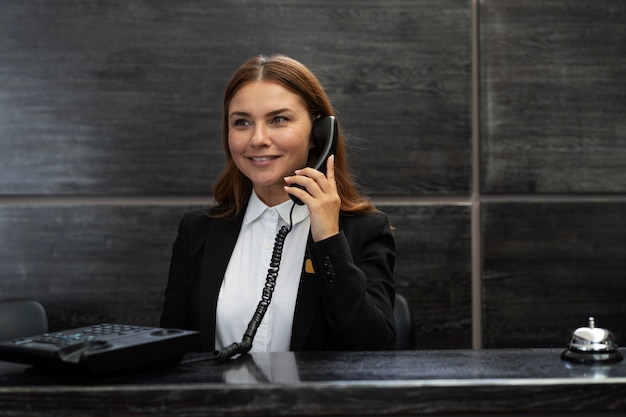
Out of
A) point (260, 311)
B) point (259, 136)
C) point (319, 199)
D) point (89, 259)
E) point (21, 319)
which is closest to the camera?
point (260, 311)

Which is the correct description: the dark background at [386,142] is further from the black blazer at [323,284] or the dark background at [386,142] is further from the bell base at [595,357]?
the bell base at [595,357]

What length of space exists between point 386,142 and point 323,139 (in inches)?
30.5

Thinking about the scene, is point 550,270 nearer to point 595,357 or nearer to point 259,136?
point 259,136

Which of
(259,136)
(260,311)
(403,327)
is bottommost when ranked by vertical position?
(403,327)

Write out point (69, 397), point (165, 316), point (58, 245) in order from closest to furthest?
1. point (69, 397)
2. point (165, 316)
3. point (58, 245)

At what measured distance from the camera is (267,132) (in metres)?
1.60

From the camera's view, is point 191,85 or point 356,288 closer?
point 356,288

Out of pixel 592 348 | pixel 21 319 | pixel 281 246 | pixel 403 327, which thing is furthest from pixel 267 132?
pixel 21 319

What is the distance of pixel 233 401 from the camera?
92cm

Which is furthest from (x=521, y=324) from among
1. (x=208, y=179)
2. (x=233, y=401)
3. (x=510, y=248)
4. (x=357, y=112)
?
(x=233, y=401)

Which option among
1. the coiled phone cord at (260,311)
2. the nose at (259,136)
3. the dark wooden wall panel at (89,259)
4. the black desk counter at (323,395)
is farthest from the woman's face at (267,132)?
the dark wooden wall panel at (89,259)

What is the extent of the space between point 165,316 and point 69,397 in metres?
0.78

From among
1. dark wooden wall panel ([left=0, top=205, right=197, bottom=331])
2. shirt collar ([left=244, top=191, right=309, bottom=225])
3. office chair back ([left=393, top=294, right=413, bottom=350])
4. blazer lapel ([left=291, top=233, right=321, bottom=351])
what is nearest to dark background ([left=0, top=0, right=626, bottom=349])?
dark wooden wall panel ([left=0, top=205, right=197, bottom=331])

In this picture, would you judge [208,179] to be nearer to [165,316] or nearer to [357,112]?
[357,112]
